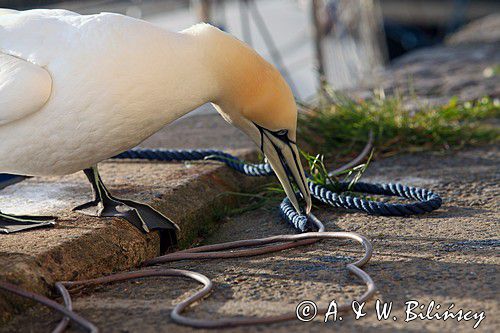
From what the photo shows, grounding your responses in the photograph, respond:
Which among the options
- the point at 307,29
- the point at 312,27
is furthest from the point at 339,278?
the point at 307,29

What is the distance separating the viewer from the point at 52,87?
2.78 m

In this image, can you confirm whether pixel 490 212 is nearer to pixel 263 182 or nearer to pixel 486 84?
pixel 263 182

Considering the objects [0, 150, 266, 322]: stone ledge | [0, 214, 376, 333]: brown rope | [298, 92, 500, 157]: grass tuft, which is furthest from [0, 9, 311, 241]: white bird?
[298, 92, 500, 157]: grass tuft

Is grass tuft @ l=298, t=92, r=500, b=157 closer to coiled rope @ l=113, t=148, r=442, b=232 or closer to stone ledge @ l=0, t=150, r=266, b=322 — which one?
stone ledge @ l=0, t=150, r=266, b=322

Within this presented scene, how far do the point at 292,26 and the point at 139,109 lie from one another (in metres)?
8.08

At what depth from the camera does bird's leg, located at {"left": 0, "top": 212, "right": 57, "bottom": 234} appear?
2.98 metres

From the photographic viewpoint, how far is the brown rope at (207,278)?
2281 millimetres

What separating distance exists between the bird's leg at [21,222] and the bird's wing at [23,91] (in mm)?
414

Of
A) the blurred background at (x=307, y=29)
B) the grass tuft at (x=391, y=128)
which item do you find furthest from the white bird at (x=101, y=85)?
the blurred background at (x=307, y=29)

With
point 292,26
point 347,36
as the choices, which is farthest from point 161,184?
point 292,26

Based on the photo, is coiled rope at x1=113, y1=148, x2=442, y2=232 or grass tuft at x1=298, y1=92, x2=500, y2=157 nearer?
coiled rope at x1=113, y1=148, x2=442, y2=232

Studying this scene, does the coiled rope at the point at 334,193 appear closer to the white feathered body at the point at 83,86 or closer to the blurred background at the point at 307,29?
the white feathered body at the point at 83,86

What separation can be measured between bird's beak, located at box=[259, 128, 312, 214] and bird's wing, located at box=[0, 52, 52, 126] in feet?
3.01

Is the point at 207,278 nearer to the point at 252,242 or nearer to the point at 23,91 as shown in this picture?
the point at 252,242
